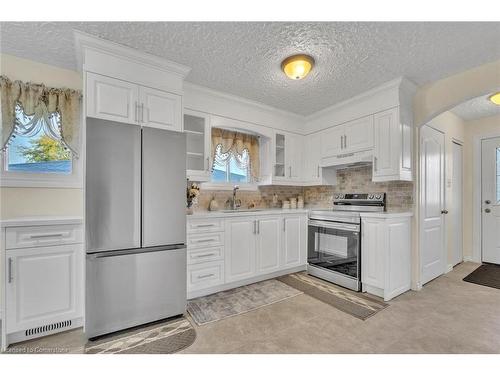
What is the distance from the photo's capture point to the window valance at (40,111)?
2320 mm

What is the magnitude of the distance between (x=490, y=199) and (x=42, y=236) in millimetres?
6240

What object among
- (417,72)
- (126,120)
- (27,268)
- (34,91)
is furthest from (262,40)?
(27,268)

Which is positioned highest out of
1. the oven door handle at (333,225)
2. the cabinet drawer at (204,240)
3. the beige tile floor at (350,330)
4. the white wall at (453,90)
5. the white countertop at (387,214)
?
the white wall at (453,90)

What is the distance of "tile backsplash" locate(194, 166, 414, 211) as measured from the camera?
3209 mm

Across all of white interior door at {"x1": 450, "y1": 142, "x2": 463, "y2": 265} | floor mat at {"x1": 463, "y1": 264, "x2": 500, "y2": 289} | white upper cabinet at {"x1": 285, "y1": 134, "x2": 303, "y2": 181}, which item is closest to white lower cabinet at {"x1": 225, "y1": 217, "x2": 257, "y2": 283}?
white upper cabinet at {"x1": 285, "y1": 134, "x2": 303, "y2": 181}

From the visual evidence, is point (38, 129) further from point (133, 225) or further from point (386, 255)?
point (386, 255)

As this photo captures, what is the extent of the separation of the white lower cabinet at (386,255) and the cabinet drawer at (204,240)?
5.81 ft

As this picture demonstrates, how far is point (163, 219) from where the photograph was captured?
2.23m

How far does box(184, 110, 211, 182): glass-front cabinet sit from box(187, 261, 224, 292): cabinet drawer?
1.07 metres

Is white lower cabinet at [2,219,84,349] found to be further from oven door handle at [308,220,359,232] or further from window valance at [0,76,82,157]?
oven door handle at [308,220,359,232]

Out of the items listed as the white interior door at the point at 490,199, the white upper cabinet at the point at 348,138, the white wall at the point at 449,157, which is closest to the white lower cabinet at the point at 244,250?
the white upper cabinet at the point at 348,138

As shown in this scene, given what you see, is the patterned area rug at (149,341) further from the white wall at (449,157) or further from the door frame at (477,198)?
the door frame at (477,198)

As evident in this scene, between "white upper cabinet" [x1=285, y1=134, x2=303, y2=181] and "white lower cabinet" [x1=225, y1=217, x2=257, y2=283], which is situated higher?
"white upper cabinet" [x1=285, y1=134, x2=303, y2=181]

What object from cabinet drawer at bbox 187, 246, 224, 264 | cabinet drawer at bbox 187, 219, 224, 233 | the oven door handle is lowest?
cabinet drawer at bbox 187, 246, 224, 264
